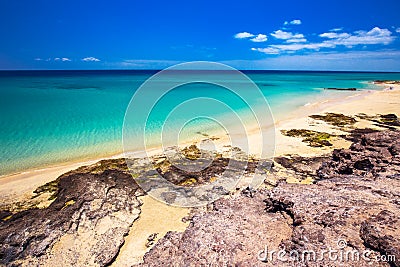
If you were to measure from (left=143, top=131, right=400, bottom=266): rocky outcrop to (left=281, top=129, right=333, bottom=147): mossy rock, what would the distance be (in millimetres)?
6896

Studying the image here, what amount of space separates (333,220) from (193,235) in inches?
81.9

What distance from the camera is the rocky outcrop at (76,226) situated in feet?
16.5

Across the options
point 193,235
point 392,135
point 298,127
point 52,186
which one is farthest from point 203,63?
point 298,127

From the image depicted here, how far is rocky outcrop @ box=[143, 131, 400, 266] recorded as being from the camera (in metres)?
3.12

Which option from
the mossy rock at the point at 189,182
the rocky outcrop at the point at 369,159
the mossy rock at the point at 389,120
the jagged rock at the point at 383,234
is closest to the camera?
the jagged rock at the point at 383,234

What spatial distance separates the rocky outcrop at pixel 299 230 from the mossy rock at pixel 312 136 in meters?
→ 6.90

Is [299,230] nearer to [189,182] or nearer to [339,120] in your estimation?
[189,182]

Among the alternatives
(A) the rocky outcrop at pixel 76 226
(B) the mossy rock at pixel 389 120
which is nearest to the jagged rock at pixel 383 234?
(A) the rocky outcrop at pixel 76 226

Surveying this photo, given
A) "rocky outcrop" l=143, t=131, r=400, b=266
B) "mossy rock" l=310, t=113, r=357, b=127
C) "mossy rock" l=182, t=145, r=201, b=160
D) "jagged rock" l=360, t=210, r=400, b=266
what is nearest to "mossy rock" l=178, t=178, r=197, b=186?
"mossy rock" l=182, t=145, r=201, b=160

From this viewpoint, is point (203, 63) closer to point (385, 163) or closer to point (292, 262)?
point (292, 262)

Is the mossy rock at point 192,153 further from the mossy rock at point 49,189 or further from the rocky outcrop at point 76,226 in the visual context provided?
the mossy rock at point 49,189

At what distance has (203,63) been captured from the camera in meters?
6.21

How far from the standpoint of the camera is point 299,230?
3.64 meters

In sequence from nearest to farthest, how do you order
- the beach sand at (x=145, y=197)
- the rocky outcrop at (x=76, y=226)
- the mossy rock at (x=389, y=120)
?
1. the rocky outcrop at (x=76, y=226)
2. the beach sand at (x=145, y=197)
3. the mossy rock at (x=389, y=120)
